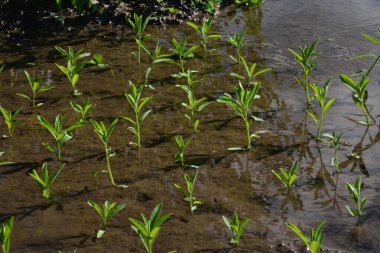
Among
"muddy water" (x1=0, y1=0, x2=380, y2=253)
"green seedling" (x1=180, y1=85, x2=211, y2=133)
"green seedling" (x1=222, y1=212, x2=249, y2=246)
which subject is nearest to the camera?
"green seedling" (x1=222, y1=212, x2=249, y2=246)

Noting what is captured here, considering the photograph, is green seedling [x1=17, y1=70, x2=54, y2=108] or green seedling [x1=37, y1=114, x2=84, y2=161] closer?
green seedling [x1=37, y1=114, x2=84, y2=161]

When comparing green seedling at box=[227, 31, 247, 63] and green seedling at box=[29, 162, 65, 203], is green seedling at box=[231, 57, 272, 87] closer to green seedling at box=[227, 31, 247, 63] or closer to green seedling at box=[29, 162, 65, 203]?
green seedling at box=[227, 31, 247, 63]

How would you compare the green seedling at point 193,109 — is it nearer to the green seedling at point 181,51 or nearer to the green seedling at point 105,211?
the green seedling at point 181,51

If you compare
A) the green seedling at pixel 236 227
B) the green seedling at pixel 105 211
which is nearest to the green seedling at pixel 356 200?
the green seedling at pixel 236 227

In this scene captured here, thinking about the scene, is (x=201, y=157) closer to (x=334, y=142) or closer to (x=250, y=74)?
(x=334, y=142)

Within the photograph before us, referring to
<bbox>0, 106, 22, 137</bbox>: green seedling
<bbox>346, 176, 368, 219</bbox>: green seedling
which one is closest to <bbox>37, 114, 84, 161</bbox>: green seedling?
<bbox>0, 106, 22, 137</bbox>: green seedling

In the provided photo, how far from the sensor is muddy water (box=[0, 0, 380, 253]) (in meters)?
3.42

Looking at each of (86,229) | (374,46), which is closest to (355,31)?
(374,46)

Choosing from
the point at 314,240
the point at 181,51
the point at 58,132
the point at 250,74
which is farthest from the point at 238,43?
the point at 314,240

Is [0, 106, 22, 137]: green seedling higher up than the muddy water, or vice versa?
[0, 106, 22, 137]: green seedling

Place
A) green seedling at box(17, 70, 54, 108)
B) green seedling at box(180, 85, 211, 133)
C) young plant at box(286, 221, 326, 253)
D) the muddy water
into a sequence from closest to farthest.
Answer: young plant at box(286, 221, 326, 253), the muddy water, green seedling at box(180, 85, 211, 133), green seedling at box(17, 70, 54, 108)

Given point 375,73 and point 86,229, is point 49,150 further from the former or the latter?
point 375,73

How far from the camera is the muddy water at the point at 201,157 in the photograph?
3420mm

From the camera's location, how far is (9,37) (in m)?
6.35
